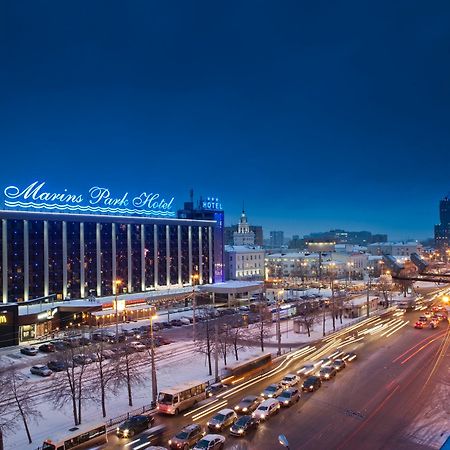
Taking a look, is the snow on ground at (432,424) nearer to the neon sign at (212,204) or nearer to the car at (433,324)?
the car at (433,324)

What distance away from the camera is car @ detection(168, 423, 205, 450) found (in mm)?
24444

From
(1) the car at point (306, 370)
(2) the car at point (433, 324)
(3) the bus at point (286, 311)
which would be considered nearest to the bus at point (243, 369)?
(1) the car at point (306, 370)

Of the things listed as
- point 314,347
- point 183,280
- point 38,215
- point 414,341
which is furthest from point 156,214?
point 414,341

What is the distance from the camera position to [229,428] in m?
27.4

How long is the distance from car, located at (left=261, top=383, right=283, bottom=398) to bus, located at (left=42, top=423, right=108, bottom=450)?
11572 mm

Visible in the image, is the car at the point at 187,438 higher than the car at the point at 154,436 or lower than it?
higher

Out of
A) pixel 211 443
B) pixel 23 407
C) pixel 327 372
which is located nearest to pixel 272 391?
pixel 327 372

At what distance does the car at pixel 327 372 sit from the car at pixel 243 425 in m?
11.6

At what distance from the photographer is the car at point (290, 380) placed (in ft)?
116

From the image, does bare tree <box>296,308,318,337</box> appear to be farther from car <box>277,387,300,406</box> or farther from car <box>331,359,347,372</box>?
car <box>277,387,300,406</box>

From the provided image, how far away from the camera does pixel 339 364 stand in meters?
40.6

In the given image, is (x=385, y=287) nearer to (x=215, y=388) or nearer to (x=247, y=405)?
(x=215, y=388)

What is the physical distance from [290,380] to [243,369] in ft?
17.1

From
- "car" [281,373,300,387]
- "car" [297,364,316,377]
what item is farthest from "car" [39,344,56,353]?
"car" [297,364,316,377]
